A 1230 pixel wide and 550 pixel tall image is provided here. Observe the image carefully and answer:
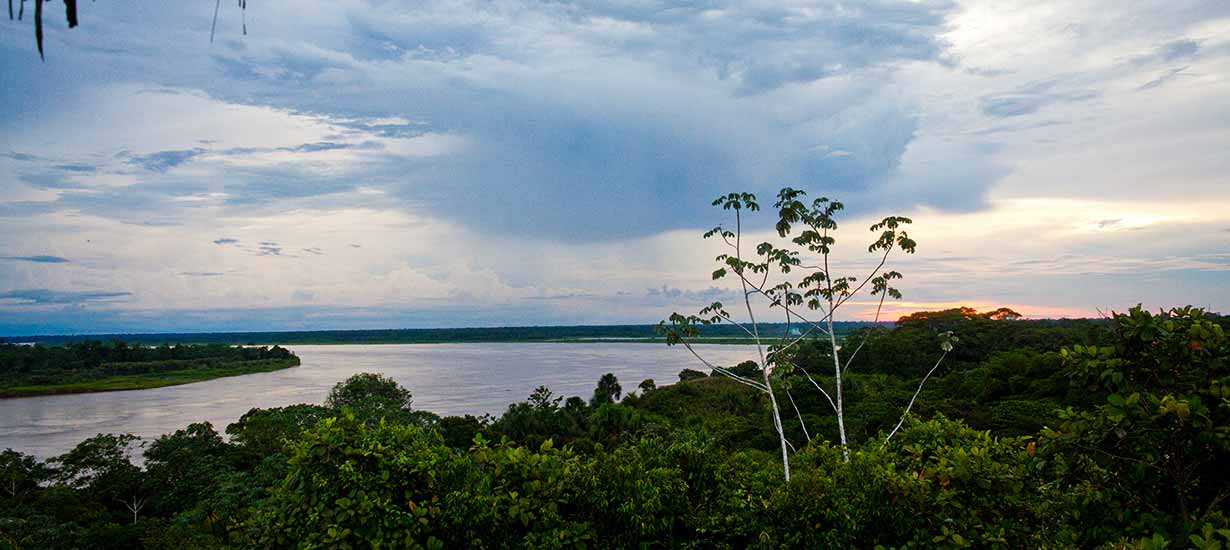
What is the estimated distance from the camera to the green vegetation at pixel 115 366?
67562 mm

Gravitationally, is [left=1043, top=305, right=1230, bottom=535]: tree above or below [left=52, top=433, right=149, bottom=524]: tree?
above

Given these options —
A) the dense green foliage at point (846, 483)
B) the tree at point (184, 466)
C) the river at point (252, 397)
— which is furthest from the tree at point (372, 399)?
the dense green foliage at point (846, 483)

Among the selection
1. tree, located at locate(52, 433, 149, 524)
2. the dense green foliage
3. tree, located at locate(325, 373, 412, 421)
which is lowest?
tree, located at locate(52, 433, 149, 524)

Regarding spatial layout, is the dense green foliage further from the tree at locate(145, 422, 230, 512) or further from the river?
the river

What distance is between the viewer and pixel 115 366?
7769cm

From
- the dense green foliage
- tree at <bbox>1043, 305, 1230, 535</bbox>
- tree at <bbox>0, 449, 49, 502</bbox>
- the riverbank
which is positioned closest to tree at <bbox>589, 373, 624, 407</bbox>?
tree at <bbox>0, 449, 49, 502</bbox>

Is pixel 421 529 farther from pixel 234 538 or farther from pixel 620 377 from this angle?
pixel 620 377

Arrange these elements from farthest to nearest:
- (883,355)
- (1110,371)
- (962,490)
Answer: (883,355) → (962,490) → (1110,371)

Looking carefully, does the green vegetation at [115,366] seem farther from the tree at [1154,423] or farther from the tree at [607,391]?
the tree at [1154,423]

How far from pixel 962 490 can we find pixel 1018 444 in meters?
0.66

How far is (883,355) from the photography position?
36.7 metres

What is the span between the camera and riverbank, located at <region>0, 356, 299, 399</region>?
213 feet

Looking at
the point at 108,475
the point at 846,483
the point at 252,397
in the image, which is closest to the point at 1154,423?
the point at 846,483

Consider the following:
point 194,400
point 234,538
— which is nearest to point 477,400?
point 194,400
